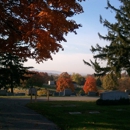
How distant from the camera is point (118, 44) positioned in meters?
29.8

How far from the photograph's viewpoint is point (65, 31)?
865 cm

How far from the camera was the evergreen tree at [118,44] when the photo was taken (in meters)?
28.9

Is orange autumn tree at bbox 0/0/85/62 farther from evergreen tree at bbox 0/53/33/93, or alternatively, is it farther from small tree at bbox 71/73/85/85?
small tree at bbox 71/73/85/85

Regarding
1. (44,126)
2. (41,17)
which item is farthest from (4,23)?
(44,126)

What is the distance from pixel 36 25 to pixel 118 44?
71.8ft

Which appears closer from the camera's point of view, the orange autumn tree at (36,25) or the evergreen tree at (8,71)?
the orange autumn tree at (36,25)

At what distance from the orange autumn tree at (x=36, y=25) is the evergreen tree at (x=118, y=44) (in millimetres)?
19857

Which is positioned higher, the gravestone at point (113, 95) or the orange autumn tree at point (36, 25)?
the orange autumn tree at point (36, 25)

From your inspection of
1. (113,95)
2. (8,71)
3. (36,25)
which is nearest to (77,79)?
(8,71)

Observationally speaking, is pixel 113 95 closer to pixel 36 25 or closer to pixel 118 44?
pixel 118 44

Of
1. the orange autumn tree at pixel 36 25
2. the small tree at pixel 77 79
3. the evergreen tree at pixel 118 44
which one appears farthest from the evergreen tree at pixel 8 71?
the small tree at pixel 77 79

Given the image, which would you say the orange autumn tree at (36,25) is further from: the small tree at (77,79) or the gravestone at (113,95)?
the small tree at (77,79)

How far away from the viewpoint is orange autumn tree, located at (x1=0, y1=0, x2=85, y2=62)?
8.44 m

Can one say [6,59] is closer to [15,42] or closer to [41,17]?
[15,42]
